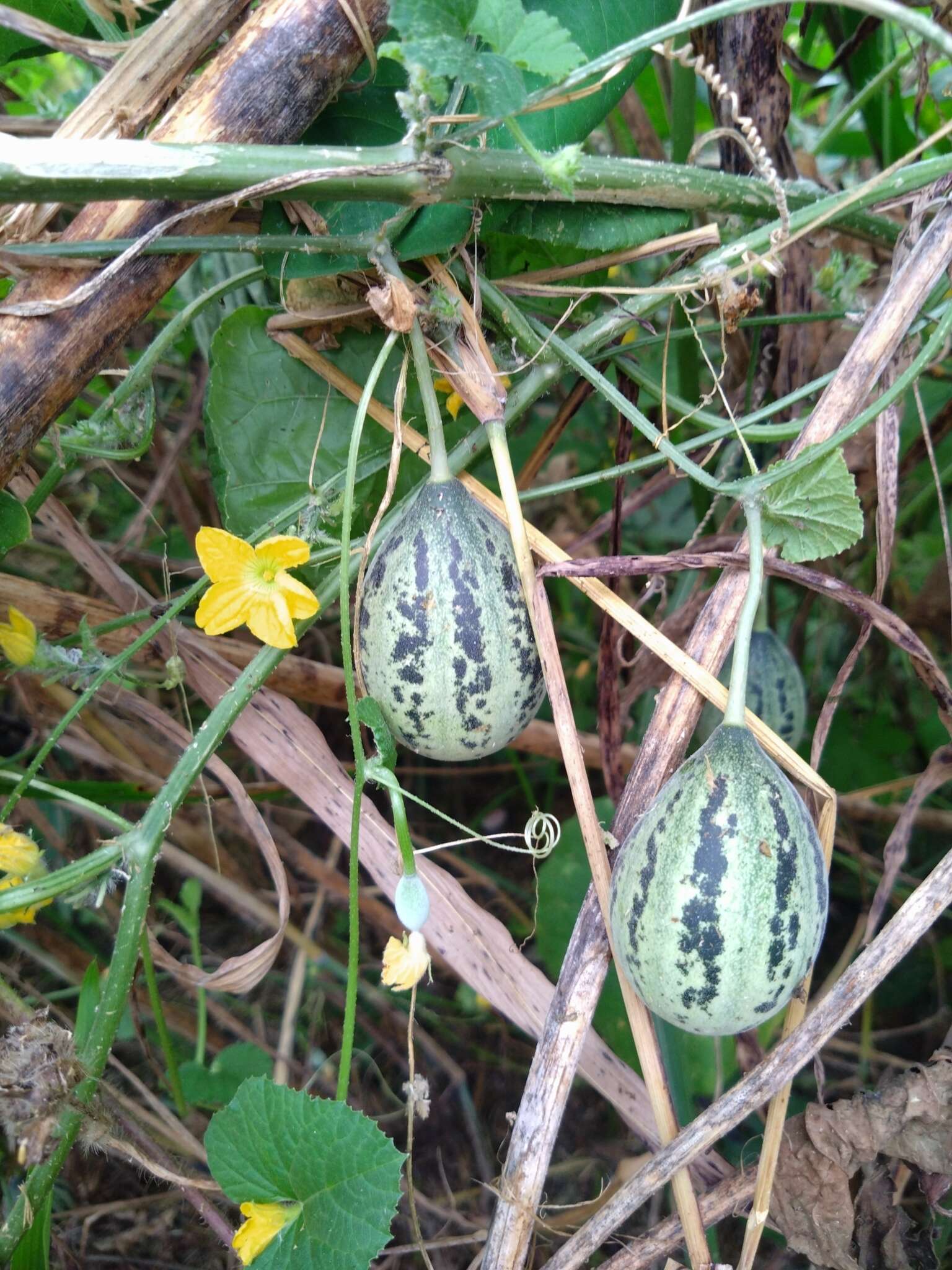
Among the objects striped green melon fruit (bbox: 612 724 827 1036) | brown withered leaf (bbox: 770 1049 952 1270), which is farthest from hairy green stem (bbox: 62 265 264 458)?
brown withered leaf (bbox: 770 1049 952 1270)

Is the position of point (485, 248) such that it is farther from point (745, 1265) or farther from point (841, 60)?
point (745, 1265)

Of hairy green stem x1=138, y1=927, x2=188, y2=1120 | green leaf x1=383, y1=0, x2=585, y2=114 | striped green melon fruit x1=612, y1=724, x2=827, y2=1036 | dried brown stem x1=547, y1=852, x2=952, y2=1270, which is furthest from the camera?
hairy green stem x1=138, y1=927, x2=188, y2=1120

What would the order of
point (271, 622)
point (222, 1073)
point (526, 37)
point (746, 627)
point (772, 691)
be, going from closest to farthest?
point (526, 37)
point (746, 627)
point (271, 622)
point (772, 691)
point (222, 1073)

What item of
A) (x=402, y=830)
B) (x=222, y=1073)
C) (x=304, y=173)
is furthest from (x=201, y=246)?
(x=222, y=1073)

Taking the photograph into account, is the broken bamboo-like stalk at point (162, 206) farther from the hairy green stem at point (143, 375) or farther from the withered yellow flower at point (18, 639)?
the withered yellow flower at point (18, 639)

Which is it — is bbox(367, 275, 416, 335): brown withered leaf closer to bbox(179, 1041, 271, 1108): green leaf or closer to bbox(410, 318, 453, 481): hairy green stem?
bbox(410, 318, 453, 481): hairy green stem

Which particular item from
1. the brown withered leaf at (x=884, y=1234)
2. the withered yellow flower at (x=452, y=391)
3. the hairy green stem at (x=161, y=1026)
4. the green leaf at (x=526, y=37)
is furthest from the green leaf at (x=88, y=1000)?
the green leaf at (x=526, y=37)

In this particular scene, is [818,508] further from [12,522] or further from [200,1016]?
[200,1016]

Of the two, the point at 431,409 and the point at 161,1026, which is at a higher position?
the point at 431,409
